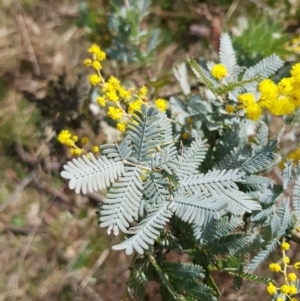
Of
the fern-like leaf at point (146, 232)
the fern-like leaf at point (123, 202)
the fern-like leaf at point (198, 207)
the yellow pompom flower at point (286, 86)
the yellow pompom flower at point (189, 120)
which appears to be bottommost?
the yellow pompom flower at point (189, 120)

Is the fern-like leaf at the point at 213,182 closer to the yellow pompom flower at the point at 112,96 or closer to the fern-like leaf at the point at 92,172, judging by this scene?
the fern-like leaf at the point at 92,172

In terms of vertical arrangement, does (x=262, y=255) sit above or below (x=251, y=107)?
below

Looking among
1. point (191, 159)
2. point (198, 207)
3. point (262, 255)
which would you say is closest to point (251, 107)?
point (191, 159)

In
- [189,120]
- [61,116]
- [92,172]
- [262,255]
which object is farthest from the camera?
[61,116]

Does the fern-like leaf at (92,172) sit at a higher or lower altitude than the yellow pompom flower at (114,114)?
higher

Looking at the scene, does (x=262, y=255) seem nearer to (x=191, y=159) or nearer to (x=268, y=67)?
(x=191, y=159)

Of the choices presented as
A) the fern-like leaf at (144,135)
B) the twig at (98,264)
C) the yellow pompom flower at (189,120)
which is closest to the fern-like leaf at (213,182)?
the fern-like leaf at (144,135)

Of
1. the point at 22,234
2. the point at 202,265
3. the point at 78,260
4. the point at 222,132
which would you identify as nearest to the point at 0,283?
the point at 22,234
